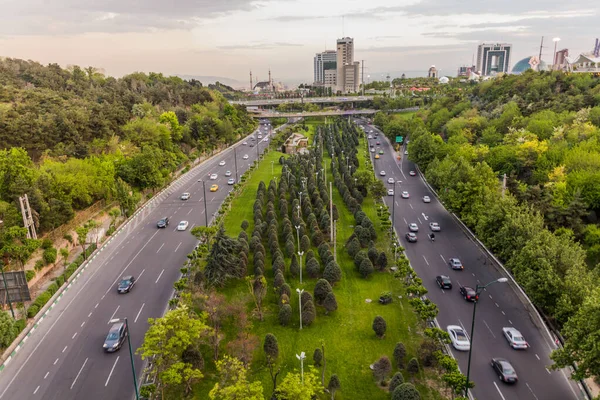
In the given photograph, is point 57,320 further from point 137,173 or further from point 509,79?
point 509,79

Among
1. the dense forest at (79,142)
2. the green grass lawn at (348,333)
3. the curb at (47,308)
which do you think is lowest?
the green grass lawn at (348,333)

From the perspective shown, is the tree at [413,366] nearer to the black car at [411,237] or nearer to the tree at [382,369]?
the tree at [382,369]

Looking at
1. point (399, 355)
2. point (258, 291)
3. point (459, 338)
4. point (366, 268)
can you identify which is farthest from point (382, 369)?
point (366, 268)

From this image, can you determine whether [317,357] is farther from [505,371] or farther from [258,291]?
[505,371]

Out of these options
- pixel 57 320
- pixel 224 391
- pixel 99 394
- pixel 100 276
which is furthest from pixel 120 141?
pixel 224 391

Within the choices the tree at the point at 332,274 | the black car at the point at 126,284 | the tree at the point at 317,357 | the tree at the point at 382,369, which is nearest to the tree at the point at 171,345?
the tree at the point at 317,357

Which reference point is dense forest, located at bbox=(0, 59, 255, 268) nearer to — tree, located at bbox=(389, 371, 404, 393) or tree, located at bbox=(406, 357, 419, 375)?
tree, located at bbox=(389, 371, 404, 393)
